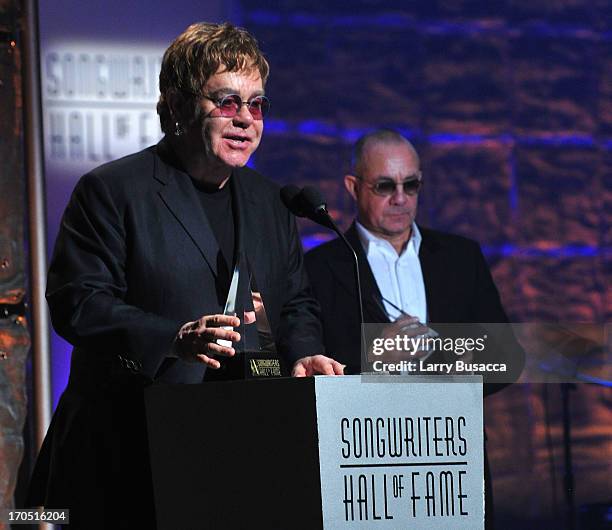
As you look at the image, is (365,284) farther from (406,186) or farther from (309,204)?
(309,204)

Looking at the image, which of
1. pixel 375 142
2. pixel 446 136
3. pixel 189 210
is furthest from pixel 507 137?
pixel 189 210

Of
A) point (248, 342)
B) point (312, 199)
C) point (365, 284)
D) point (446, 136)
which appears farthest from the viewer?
point (446, 136)

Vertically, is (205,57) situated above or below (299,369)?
above

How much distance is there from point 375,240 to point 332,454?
231 centimetres

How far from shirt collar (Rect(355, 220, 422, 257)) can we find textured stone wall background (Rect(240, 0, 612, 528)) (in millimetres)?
645

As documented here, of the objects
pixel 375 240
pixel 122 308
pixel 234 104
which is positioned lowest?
pixel 122 308

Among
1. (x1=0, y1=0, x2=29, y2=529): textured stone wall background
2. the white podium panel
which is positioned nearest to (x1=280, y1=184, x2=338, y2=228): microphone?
the white podium panel

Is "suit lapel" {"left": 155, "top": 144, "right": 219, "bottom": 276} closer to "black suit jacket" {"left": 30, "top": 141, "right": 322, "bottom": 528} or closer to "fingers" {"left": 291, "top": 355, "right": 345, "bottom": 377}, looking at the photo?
"black suit jacket" {"left": 30, "top": 141, "right": 322, "bottom": 528}

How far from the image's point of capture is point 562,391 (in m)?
5.45

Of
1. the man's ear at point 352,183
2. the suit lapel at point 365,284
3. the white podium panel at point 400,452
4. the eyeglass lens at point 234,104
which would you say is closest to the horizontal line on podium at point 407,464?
the white podium panel at point 400,452

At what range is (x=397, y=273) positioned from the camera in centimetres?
448

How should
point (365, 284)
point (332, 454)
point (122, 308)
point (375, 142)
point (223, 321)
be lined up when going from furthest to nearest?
1. point (375, 142)
2. point (365, 284)
3. point (122, 308)
4. point (223, 321)
5. point (332, 454)

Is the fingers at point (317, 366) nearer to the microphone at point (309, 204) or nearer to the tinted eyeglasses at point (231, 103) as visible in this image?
the microphone at point (309, 204)

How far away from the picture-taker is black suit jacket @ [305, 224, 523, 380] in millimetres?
4293
